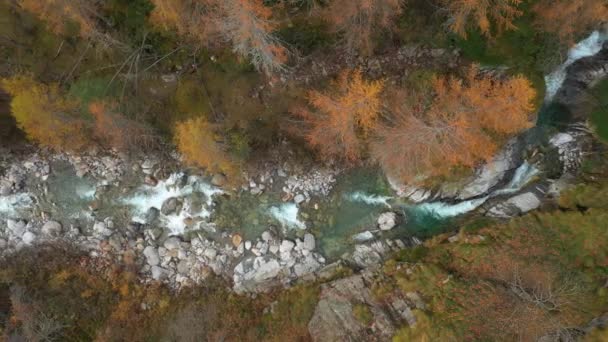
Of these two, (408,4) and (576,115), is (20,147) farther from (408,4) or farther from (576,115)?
(576,115)

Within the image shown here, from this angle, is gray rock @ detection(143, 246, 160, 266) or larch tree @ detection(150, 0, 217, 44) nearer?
larch tree @ detection(150, 0, 217, 44)

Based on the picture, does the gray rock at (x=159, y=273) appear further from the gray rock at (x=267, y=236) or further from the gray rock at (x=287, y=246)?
the gray rock at (x=287, y=246)

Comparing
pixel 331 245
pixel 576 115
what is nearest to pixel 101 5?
pixel 331 245

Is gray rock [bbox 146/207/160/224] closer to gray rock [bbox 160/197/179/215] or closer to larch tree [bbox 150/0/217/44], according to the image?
gray rock [bbox 160/197/179/215]

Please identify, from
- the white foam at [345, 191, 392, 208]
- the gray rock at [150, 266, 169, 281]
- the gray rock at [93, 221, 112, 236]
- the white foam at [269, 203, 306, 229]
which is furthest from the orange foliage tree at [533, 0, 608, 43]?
the gray rock at [93, 221, 112, 236]

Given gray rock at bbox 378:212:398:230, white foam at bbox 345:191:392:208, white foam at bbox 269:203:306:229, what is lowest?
white foam at bbox 269:203:306:229

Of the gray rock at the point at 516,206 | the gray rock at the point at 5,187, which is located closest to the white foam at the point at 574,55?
the gray rock at the point at 516,206

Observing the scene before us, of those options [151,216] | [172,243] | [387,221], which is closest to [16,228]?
[151,216]

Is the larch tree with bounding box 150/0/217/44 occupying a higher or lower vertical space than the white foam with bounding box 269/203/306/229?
higher
